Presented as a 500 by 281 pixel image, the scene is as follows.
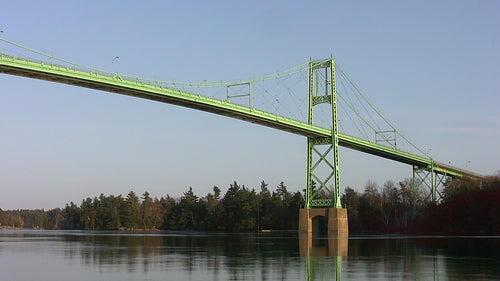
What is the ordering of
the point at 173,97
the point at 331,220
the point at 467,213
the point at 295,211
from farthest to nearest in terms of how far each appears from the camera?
the point at 295,211 < the point at 331,220 < the point at 467,213 < the point at 173,97

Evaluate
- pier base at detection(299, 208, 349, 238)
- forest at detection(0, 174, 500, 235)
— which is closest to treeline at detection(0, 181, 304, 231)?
forest at detection(0, 174, 500, 235)

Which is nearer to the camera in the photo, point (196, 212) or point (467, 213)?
point (467, 213)

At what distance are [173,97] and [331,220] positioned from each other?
23.7 meters

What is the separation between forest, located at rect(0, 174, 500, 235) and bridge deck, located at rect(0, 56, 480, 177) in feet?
39.3

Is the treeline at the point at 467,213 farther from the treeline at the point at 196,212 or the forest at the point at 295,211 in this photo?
the treeline at the point at 196,212

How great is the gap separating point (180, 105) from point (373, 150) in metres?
27.7

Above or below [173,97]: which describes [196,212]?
below

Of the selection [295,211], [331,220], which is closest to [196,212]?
[295,211]

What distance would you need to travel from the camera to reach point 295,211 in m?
105

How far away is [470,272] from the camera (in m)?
18.8

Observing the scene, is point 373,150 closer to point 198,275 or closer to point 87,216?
point 198,275

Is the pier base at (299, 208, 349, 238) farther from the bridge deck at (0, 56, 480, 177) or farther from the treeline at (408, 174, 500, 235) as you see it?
the treeline at (408, 174, 500, 235)

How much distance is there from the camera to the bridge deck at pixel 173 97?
153ft

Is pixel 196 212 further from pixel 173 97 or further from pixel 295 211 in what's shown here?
pixel 173 97
